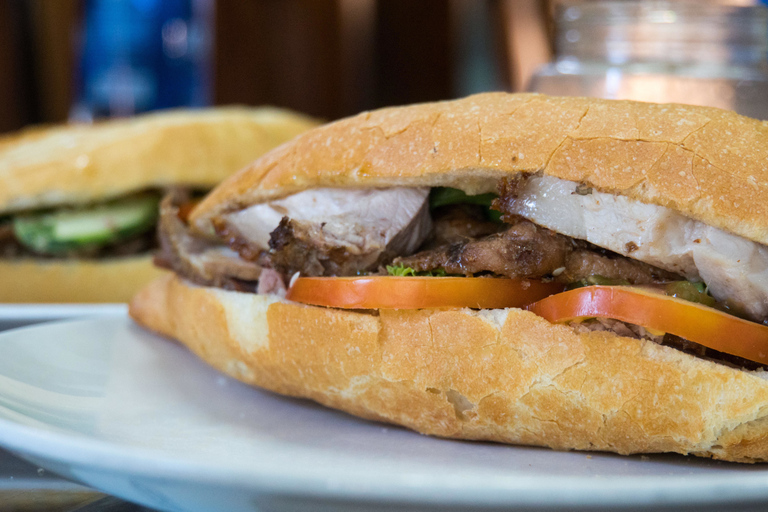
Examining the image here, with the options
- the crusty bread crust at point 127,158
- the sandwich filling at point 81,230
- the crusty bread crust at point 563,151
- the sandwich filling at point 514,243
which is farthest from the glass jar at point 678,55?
the sandwich filling at point 81,230

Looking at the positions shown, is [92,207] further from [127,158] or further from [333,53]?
[333,53]

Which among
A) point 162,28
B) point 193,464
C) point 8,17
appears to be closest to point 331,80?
point 162,28

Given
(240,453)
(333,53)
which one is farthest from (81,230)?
(333,53)

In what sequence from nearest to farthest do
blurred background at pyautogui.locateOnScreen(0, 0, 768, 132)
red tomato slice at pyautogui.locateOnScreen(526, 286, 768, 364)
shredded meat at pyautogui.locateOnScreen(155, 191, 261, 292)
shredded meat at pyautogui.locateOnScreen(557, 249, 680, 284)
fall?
red tomato slice at pyautogui.locateOnScreen(526, 286, 768, 364) < shredded meat at pyautogui.locateOnScreen(557, 249, 680, 284) < shredded meat at pyautogui.locateOnScreen(155, 191, 261, 292) < blurred background at pyautogui.locateOnScreen(0, 0, 768, 132)

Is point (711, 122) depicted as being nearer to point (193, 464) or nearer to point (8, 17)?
point (193, 464)

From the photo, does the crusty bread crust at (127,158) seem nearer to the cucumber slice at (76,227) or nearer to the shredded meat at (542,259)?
the cucumber slice at (76,227)

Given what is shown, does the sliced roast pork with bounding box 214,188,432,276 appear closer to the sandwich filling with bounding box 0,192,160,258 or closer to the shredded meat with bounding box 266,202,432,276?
the shredded meat with bounding box 266,202,432,276

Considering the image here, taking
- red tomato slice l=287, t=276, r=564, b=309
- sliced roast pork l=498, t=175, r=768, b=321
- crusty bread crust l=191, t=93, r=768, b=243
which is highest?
crusty bread crust l=191, t=93, r=768, b=243

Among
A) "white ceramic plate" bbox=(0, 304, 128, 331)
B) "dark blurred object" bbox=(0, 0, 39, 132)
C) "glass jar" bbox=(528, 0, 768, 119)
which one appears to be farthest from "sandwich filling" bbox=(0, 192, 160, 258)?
"dark blurred object" bbox=(0, 0, 39, 132)
